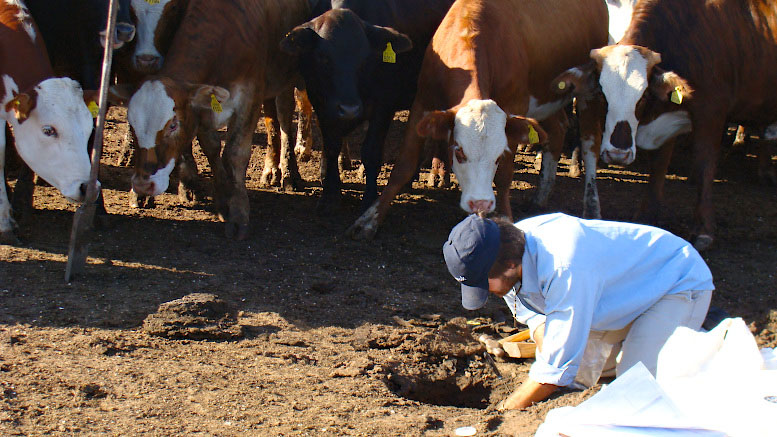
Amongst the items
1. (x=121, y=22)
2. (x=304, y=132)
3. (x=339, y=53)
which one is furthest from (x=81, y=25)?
(x=304, y=132)

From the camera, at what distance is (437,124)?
6.58 metres

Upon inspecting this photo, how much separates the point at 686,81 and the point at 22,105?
5450 millimetres

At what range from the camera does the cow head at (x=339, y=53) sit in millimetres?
Answer: 7328

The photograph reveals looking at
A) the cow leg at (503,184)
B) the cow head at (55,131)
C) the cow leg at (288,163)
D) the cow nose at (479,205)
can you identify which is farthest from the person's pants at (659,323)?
the cow leg at (288,163)

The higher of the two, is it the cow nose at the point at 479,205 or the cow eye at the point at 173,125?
the cow eye at the point at 173,125

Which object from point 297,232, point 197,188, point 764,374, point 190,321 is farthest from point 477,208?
point 764,374

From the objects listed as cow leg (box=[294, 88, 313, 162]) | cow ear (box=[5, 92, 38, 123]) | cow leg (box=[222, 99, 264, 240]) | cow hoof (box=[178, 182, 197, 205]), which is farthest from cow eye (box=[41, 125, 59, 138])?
cow leg (box=[294, 88, 313, 162])

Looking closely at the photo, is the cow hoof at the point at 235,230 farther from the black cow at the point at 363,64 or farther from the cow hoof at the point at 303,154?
the cow hoof at the point at 303,154

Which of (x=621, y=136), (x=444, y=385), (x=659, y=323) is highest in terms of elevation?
(x=621, y=136)

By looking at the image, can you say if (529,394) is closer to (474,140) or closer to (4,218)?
(474,140)

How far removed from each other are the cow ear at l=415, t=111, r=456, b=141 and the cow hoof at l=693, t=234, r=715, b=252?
2424 millimetres

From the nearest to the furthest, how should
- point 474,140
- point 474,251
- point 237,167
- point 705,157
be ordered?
point 474,251, point 474,140, point 237,167, point 705,157

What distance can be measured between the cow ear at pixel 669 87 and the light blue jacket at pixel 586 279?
12.3ft

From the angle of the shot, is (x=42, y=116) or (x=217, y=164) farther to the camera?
(x=217, y=164)
